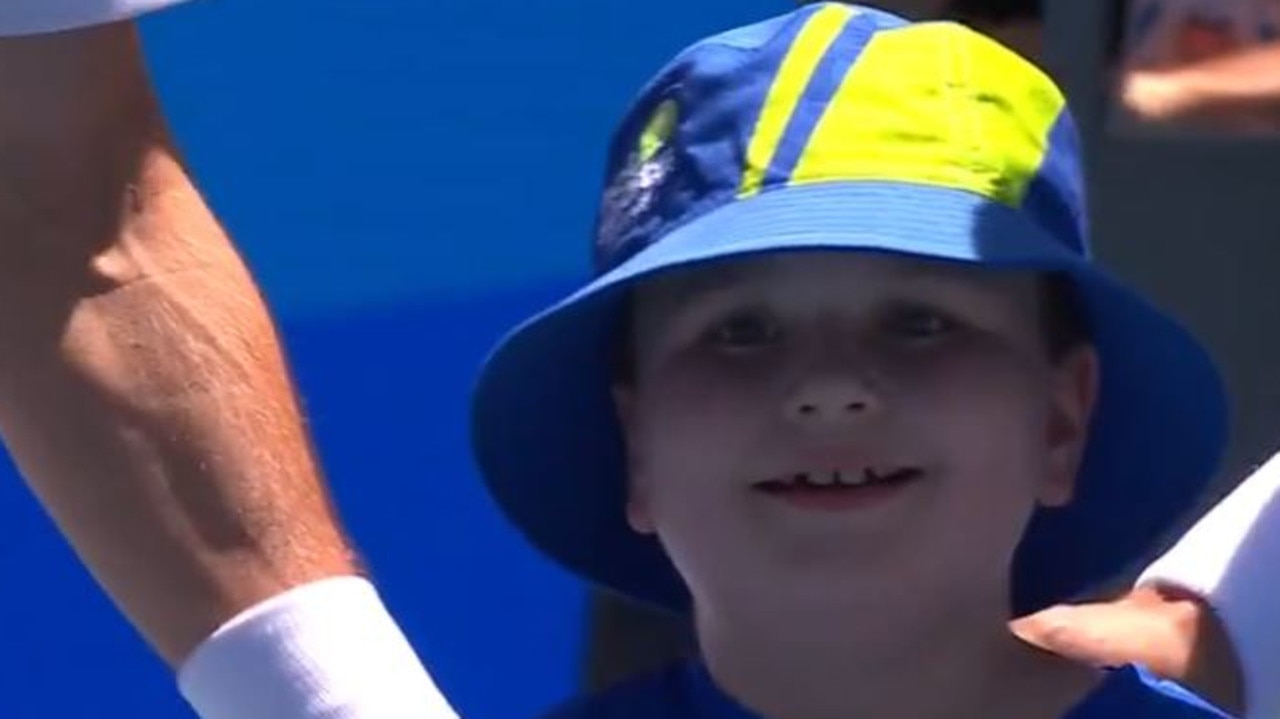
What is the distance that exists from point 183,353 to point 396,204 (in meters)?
1.00

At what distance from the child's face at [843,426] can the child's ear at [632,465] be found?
34 millimetres

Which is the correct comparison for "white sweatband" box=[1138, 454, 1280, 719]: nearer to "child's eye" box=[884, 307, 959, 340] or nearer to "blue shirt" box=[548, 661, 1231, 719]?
"blue shirt" box=[548, 661, 1231, 719]

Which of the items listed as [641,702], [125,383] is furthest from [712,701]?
[125,383]

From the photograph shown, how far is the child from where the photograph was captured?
1.17 meters

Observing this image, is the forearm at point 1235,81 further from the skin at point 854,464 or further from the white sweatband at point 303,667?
the white sweatband at point 303,667

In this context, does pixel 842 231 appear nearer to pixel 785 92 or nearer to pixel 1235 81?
pixel 785 92

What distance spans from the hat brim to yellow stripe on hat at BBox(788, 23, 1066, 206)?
12 millimetres

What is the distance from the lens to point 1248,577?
4.41 ft

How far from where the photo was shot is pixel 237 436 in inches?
40.0

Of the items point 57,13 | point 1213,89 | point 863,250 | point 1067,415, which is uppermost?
point 57,13

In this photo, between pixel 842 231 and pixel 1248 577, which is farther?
pixel 1248 577

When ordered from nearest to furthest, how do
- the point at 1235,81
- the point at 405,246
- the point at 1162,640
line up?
1. the point at 1162,640
2. the point at 405,246
3. the point at 1235,81

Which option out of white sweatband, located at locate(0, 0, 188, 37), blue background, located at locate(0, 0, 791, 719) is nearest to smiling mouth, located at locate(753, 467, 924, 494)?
white sweatband, located at locate(0, 0, 188, 37)

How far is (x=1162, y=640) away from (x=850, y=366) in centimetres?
29
